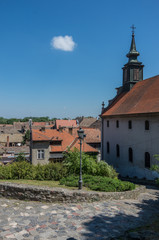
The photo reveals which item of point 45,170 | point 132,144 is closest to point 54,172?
point 45,170

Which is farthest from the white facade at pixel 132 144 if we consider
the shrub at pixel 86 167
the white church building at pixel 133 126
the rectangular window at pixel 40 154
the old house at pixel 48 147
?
the rectangular window at pixel 40 154

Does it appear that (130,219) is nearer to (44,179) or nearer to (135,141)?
(44,179)

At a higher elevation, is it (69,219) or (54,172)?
(54,172)

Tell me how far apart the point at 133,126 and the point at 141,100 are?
355cm

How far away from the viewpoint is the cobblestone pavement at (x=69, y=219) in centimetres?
686

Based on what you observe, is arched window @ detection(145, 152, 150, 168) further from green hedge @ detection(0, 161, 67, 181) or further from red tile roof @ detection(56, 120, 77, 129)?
red tile roof @ detection(56, 120, 77, 129)

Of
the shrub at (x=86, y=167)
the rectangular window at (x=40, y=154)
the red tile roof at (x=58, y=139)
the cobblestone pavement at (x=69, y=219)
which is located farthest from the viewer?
the rectangular window at (x=40, y=154)

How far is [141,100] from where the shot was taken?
80.3 feet

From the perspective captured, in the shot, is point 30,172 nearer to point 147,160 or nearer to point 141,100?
point 147,160

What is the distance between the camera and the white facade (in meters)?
21.1

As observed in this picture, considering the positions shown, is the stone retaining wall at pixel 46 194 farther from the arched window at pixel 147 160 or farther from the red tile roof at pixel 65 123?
the red tile roof at pixel 65 123

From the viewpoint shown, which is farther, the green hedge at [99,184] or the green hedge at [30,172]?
the green hedge at [30,172]

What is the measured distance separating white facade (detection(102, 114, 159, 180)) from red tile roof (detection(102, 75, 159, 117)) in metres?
0.79

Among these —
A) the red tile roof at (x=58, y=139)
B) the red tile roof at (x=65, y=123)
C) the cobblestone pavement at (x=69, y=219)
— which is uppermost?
the red tile roof at (x=65, y=123)
